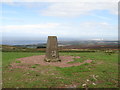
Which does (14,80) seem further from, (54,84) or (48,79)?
(54,84)

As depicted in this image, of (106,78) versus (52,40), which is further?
(52,40)

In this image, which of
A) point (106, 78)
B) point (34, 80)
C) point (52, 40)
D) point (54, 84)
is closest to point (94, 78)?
point (106, 78)

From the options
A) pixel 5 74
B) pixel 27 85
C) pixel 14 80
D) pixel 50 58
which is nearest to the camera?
pixel 27 85

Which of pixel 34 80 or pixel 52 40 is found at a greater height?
pixel 52 40

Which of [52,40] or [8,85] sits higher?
[52,40]

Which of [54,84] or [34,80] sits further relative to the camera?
[34,80]

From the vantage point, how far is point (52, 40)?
56.2ft

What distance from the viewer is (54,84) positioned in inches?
333

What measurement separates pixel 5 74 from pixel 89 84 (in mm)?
7060

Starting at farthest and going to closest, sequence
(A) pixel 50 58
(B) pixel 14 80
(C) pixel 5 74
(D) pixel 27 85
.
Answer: (A) pixel 50 58 → (C) pixel 5 74 → (B) pixel 14 80 → (D) pixel 27 85

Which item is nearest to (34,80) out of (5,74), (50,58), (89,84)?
(5,74)

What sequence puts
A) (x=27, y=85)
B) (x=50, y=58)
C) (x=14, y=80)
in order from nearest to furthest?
(x=27, y=85) → (x=14, y=80) → (x=50, y=58)

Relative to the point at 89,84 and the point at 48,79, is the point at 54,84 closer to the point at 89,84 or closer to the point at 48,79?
the point at 48,79

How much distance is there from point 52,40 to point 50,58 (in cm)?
248
